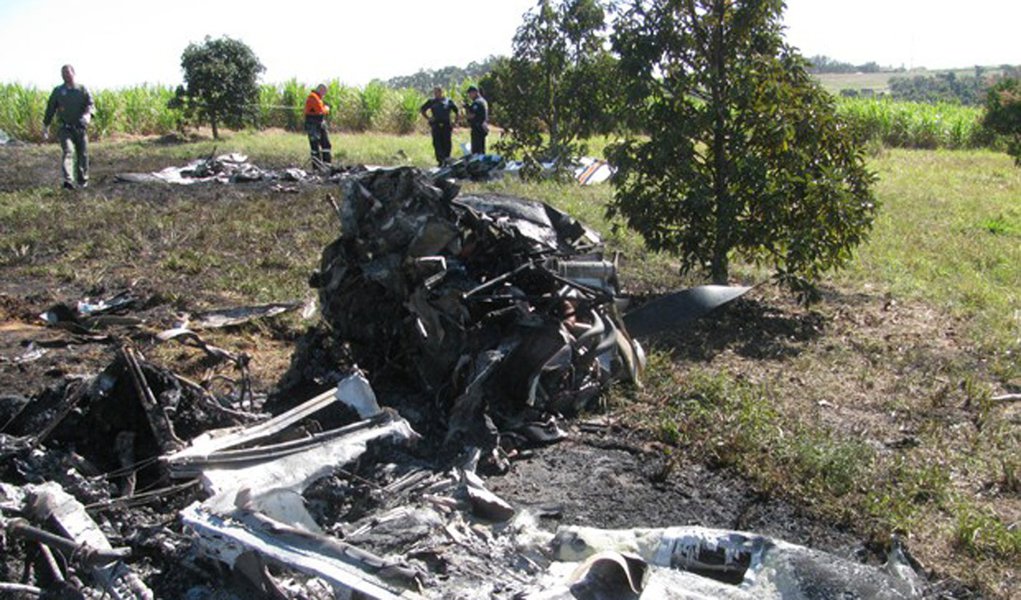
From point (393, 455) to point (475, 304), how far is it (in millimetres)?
1317

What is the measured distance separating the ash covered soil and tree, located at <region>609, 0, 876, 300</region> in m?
0.82

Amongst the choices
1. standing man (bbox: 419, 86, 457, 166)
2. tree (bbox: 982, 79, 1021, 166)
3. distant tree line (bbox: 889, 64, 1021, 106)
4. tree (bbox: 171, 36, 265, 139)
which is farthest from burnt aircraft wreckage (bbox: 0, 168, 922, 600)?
distant tree line (bbox: 889, 64, 1021, 106)

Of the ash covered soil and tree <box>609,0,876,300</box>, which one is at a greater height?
tree <box>609,0,876,300</box>

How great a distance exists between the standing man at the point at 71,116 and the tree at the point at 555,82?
7310 mm

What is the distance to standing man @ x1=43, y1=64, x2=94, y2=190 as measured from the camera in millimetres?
15218

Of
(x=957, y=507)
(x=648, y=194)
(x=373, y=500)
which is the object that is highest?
(x=648, y=194)

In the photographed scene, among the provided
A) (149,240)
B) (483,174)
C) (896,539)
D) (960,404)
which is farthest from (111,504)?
(483,174)

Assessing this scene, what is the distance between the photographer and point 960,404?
6.39 metres

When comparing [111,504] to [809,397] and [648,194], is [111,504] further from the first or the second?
[648,194]

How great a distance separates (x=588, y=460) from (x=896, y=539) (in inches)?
76.9

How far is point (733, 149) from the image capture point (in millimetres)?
8406

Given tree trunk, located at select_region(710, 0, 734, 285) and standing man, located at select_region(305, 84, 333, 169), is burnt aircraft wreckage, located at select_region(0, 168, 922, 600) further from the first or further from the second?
standing man, located at select_region(305, 84, 333, 169)

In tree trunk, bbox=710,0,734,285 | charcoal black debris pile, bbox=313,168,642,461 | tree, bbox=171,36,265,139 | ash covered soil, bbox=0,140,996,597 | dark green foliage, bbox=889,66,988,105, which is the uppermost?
dark green foliage, bbox=889,66,988,105

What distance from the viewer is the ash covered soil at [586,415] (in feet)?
15.3
